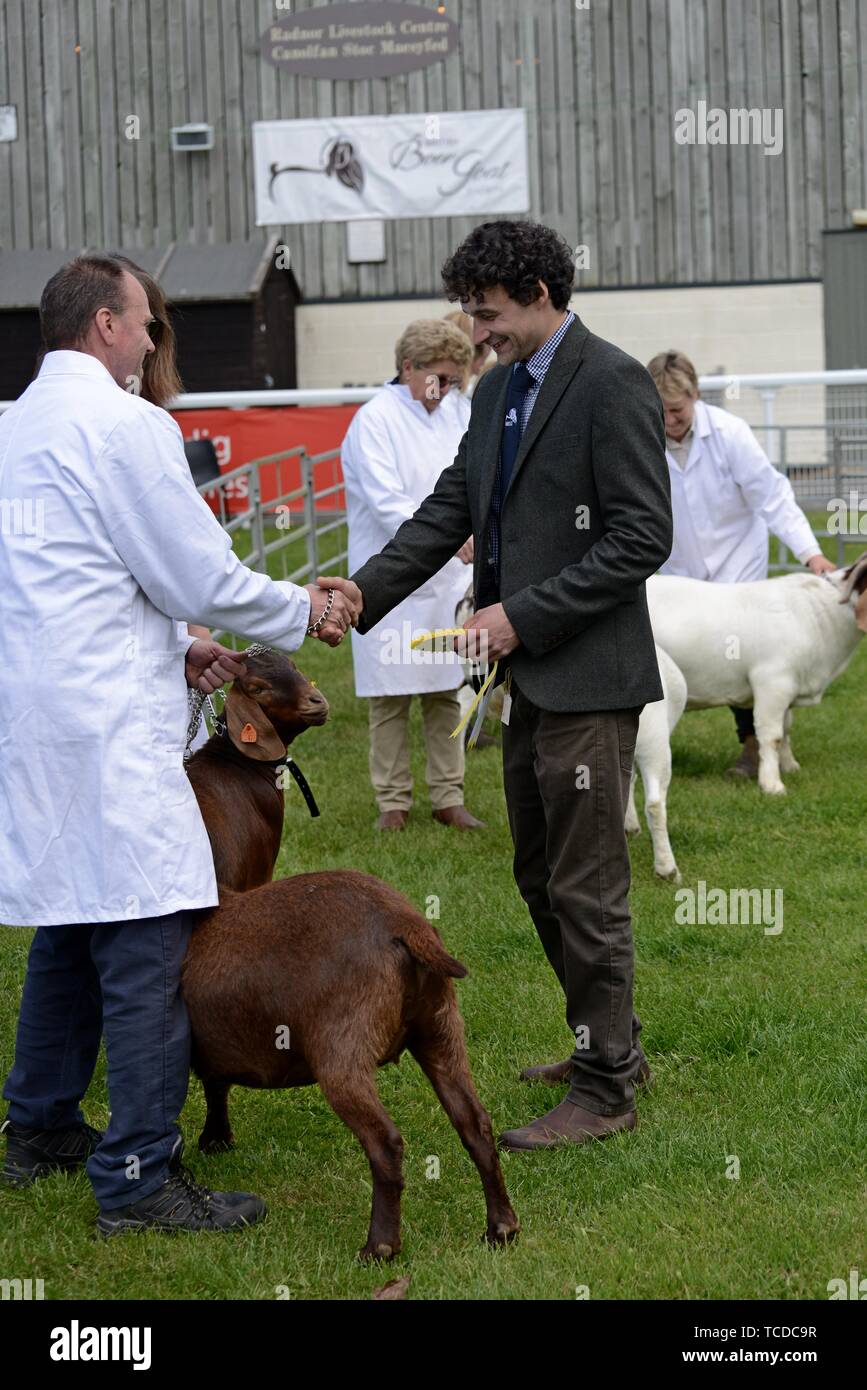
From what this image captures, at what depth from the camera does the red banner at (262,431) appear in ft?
48.3

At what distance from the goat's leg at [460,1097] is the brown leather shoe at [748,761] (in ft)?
15.4

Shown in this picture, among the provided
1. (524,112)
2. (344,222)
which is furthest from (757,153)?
(344,222)

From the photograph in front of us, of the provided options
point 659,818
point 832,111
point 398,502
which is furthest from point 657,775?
point 832,111

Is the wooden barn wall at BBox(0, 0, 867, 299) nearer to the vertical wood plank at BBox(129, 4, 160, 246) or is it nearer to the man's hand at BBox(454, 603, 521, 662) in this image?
the vertical wood plank at BBox(129, 4, 160, 246)

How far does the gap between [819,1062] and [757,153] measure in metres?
19.2

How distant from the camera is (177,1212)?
138 inches

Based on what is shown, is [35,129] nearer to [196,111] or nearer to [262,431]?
[196,111]

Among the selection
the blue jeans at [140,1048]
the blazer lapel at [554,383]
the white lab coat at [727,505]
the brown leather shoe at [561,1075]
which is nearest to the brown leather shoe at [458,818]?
the white lab coat at [727,505]

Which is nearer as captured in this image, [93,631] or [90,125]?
[93,631]

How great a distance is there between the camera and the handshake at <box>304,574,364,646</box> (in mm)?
3916

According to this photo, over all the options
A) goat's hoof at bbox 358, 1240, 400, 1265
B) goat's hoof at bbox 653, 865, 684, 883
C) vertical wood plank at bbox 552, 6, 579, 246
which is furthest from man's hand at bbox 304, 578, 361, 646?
vertical wood plank at bbox 552, 6, 579, 246

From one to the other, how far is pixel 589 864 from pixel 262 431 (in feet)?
38.7

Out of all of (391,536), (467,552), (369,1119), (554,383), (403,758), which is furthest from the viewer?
(403,758)

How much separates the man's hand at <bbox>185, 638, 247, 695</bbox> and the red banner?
10.7m
